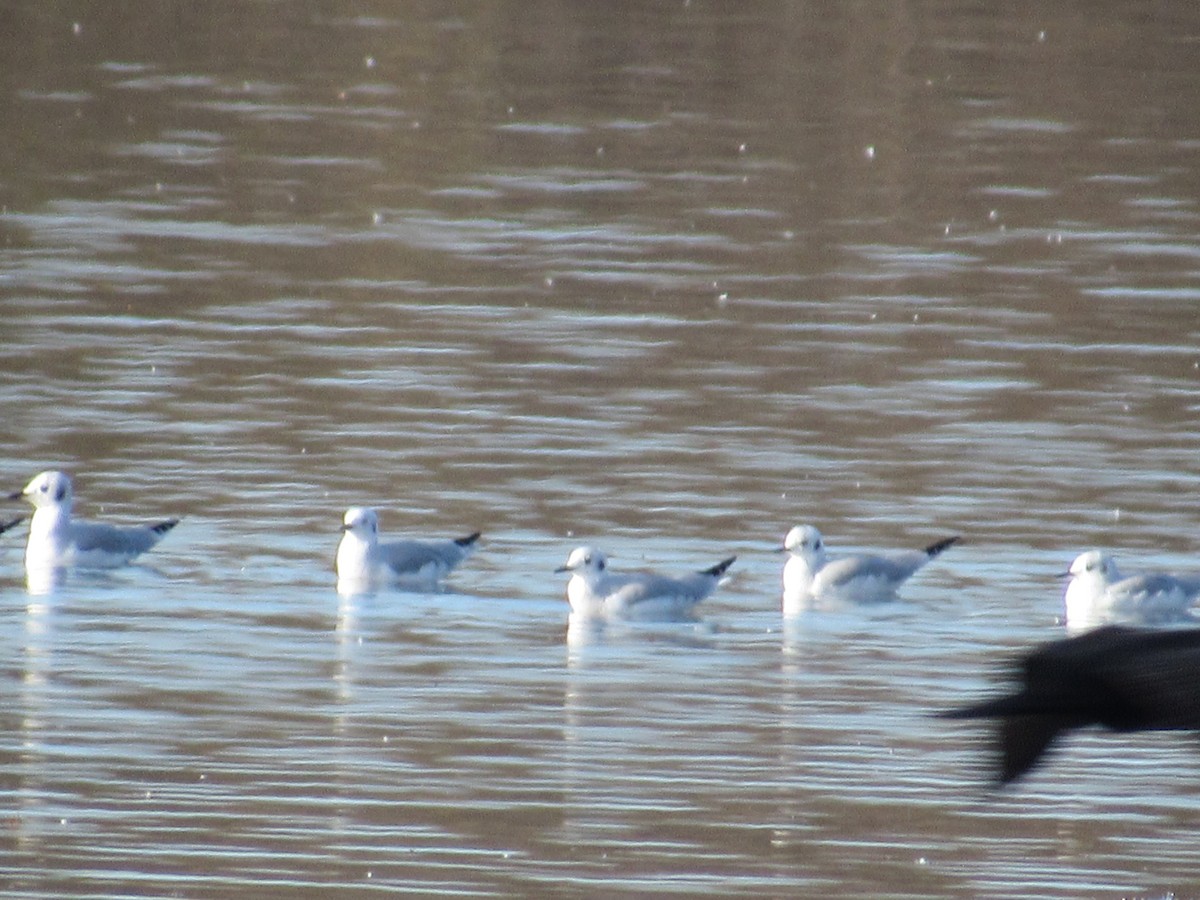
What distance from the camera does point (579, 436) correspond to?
14.7 m

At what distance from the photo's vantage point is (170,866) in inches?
287

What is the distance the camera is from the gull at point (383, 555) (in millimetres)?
11914

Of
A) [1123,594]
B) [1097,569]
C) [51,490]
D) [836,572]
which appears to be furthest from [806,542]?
[51,490]

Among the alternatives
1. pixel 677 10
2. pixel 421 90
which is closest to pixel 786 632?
pixel 421 90

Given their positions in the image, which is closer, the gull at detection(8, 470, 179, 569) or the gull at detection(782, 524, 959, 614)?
the gull at detection(782, 524, 959, 614)

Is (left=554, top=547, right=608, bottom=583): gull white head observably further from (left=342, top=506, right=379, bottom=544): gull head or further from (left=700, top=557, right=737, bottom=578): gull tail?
(left=342, top=506, right=379, bottom=544): gull head

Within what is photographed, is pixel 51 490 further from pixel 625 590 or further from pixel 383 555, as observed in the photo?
pixel 625 590

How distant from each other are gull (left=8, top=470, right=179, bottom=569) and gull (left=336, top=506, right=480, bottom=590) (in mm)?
978

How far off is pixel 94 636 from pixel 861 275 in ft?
33.1

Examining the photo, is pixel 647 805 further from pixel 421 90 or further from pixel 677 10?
pixel 677 10

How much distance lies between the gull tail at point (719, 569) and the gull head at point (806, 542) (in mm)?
297

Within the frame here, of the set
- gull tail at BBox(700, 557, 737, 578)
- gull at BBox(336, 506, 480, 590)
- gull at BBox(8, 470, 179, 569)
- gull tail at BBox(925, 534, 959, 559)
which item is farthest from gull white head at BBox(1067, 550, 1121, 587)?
gull at BBox(8, 470, 179, 569)

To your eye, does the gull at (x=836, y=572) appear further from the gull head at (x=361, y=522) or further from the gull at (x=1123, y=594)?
the gull head at (x=361, y=522)

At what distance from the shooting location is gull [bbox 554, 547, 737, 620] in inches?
455
